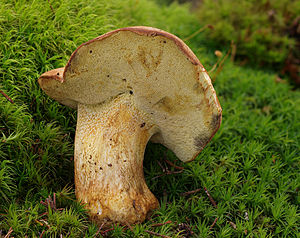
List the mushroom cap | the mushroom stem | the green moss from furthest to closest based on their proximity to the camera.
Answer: the green moss
the mushroom stem
the mushroom cap

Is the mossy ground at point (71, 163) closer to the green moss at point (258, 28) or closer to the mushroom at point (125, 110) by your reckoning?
the mushroom at point (125, 110)

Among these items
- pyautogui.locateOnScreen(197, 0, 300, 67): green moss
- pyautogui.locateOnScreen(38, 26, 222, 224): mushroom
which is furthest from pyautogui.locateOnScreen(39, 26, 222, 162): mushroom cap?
pyautogui.locateOnScreen(197, 0, 300, 67): green moss

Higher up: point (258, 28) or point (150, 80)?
point (150, 80)

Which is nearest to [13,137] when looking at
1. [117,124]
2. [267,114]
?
[117,124]

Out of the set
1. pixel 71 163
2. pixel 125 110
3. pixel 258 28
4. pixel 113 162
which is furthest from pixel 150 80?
pixel 258 28

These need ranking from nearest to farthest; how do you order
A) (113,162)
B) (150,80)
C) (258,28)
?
(150,80)
(113,162)
(258,28)

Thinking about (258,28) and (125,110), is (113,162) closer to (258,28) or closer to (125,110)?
(125,110)

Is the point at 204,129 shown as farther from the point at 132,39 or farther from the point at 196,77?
the point at 132,39

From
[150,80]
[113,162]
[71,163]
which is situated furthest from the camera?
[71,163]

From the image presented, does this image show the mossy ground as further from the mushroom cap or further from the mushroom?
the mushroom cap
